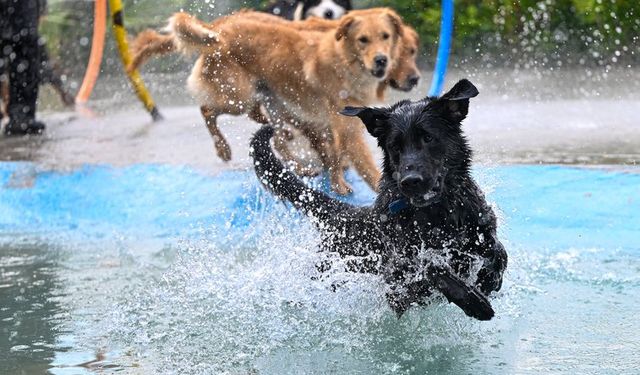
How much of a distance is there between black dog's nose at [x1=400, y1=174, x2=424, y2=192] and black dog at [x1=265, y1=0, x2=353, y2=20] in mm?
5447

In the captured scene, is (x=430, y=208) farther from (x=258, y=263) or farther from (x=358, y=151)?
(x=358, y=151)

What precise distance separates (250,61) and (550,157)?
238 centimetres

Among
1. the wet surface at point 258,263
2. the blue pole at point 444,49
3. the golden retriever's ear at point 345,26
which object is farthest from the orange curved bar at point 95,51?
the golden retriever's ear at point 345,26

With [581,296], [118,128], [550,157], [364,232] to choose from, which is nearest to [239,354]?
[364,232]

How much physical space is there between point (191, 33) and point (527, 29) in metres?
5.66

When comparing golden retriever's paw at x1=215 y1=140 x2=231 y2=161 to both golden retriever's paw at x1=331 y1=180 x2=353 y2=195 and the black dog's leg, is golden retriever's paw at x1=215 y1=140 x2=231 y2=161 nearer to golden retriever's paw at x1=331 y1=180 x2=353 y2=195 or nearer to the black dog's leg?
golden retriever's paw at x1=331 y1=180 x2=353 y2=195

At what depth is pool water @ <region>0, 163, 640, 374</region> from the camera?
3838mm

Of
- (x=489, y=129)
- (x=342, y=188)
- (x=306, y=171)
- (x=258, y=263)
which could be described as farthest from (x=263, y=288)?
(x=489, y=129)

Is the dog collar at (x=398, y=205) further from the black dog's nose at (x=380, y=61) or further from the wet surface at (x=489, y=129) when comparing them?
the wet surface at (x=489, y=129)

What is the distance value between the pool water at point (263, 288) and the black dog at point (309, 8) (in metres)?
2.28

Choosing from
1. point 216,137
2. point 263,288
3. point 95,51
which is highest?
point 263,288

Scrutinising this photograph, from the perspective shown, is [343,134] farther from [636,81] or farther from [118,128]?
[636,81]

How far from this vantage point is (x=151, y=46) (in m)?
8.04

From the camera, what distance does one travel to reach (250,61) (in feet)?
23.9
